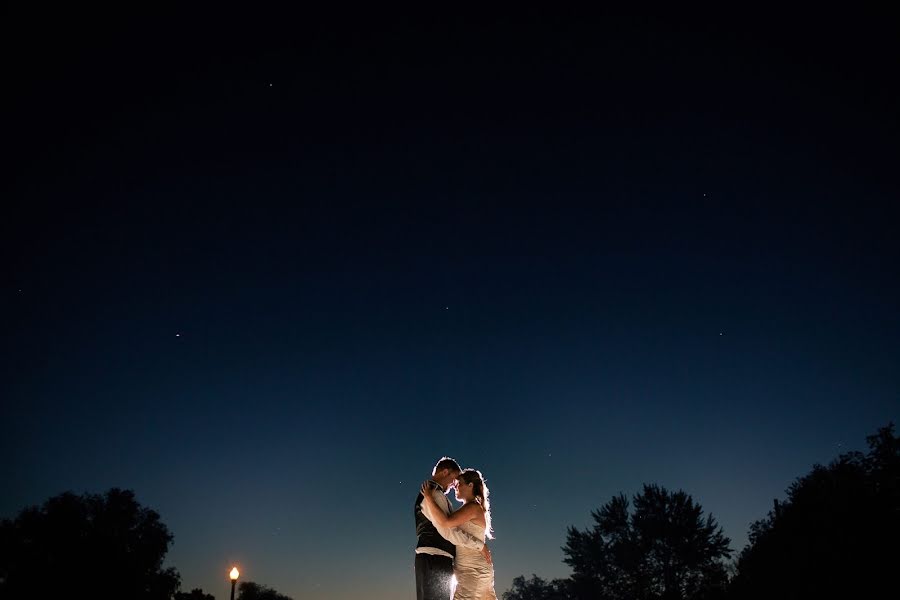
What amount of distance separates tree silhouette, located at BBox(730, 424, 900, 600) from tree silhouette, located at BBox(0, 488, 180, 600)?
4830cm

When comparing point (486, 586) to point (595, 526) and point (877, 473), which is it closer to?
point (877, 473)

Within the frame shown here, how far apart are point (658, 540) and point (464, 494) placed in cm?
6892

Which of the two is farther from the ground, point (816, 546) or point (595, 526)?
point (595, 526)

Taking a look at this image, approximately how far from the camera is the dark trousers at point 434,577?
7102 mm

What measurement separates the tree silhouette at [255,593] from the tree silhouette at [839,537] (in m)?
94.4

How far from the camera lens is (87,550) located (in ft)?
155

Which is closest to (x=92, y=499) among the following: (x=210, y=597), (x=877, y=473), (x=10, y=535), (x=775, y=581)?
(x=10, y=535)

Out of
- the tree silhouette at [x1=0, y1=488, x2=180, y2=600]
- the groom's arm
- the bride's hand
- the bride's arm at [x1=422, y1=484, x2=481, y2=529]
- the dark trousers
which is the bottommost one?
the dark trousers

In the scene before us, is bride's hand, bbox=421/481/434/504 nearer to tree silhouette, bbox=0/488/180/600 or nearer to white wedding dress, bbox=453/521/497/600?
white wedding dress, bbox=453/521/497/600

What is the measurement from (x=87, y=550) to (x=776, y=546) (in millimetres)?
53308

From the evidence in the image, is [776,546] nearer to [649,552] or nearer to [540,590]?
[649,552]

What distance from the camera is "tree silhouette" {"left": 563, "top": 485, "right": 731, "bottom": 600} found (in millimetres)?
64062

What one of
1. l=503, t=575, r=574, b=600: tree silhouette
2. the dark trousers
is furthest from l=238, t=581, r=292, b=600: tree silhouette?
the dark trousers

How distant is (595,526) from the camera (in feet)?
240
